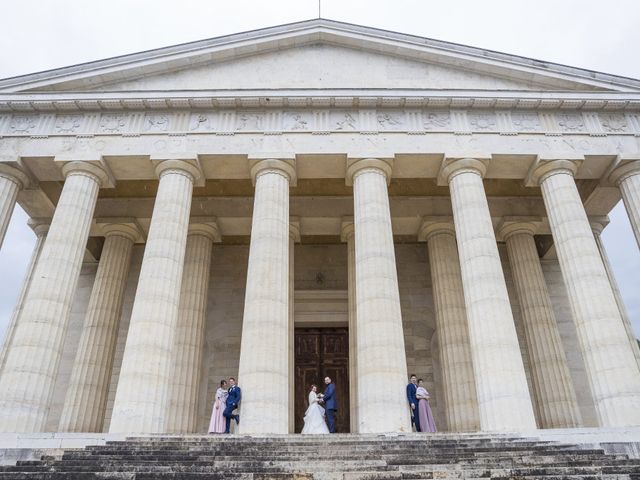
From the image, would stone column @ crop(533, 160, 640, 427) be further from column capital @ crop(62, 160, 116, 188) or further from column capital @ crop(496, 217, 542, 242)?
column capital @ crop(62, 160, 116, 188)

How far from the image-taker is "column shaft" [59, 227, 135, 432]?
21547mm

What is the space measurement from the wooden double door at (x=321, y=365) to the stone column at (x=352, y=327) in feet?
10.2

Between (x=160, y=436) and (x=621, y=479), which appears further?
(x=160, y=436)

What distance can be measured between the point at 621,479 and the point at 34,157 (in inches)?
834

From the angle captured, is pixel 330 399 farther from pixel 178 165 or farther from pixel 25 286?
pixel 25 286

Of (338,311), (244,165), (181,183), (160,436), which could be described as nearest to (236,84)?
(244,165)

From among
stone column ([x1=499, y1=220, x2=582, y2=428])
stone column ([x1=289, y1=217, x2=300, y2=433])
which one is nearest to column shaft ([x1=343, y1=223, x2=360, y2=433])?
stone column ([x1=289, y1=217, x2=300, y2=433])

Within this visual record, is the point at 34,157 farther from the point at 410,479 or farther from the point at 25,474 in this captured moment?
the point at 410,479

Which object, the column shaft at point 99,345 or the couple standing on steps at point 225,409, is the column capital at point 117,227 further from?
the couple standing on steps at point 225,409

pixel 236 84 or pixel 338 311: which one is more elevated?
pixel 236 84

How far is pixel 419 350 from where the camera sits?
2569 centimetres

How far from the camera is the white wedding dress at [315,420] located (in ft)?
55.4

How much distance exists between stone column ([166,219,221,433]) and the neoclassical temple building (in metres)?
0.08

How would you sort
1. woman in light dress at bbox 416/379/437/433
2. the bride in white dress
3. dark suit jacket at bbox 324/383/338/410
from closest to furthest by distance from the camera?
the bride in white dress → woman in light dress at bbox 416/379/437/433 → dark suit jacket at bbox 324/383/338/410
